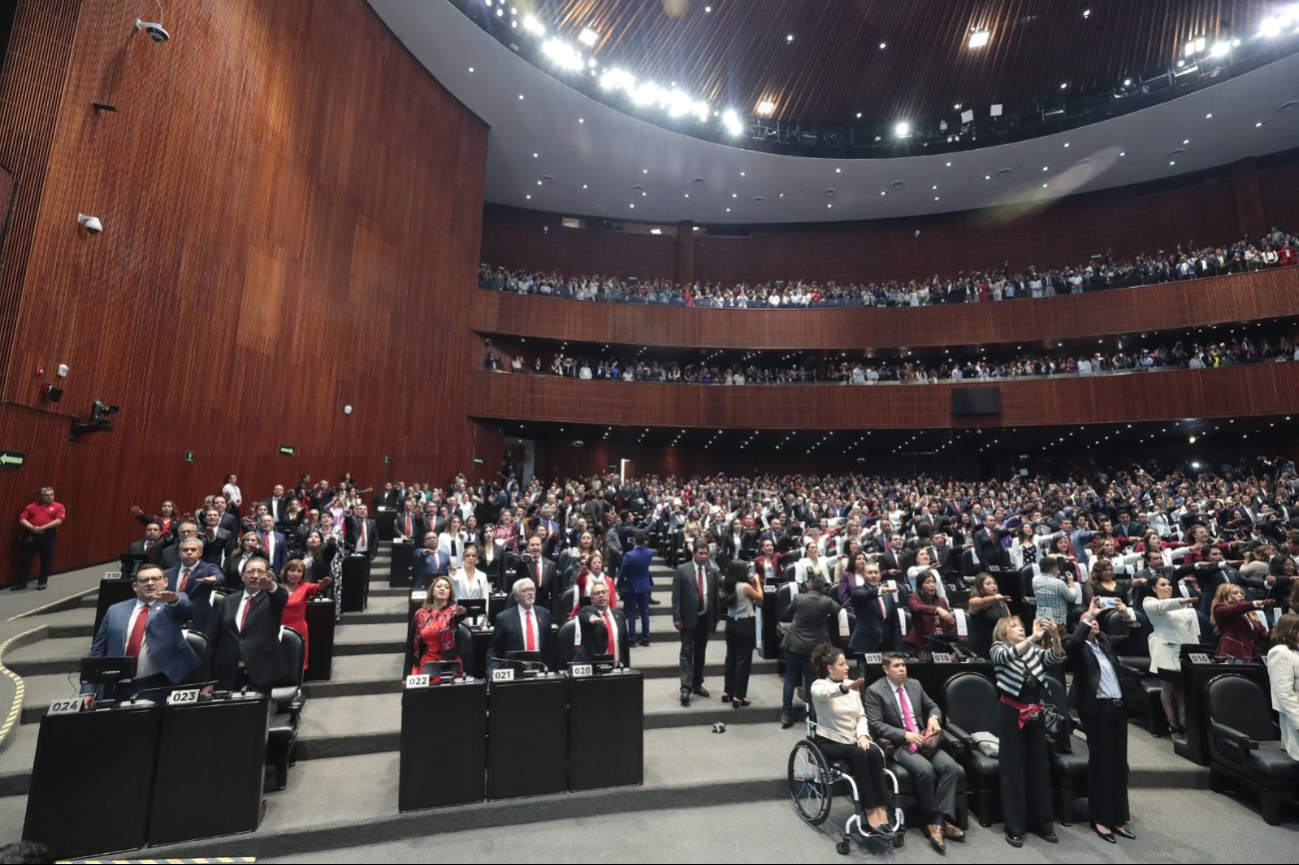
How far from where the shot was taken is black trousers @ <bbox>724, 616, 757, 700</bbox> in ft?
18.1

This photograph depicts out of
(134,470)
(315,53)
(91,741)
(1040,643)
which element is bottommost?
(91,741)

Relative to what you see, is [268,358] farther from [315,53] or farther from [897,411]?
[897,411]

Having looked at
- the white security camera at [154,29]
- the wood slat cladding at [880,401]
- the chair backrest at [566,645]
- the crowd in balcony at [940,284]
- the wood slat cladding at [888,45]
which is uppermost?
the wood slat cladding at [888,45]

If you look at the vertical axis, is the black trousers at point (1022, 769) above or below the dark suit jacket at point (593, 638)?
below

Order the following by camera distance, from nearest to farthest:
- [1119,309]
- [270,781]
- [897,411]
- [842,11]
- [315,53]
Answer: [270,781] < [315,53] < [842,11] < [1119,309] < [897,411]

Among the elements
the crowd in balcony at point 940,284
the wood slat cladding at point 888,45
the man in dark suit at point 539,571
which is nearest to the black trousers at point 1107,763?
the man in dark suit at point 539,571

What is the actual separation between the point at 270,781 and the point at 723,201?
2100 centimetres

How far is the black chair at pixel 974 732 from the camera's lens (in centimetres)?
421

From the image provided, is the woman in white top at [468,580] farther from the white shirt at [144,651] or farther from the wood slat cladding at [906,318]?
the wood slat cladding at [906,318]

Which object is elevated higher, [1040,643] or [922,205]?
[922,205]

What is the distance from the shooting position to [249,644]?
4152 millimetres

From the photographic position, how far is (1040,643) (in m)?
4.07

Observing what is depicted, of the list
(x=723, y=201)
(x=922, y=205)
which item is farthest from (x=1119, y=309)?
(x=723, y=201)

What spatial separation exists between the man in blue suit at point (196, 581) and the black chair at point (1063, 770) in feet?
19.0
